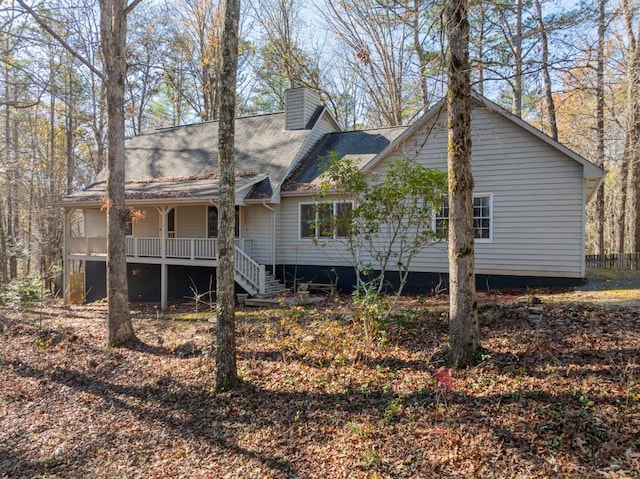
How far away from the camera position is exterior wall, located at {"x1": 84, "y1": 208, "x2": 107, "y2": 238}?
18172mm

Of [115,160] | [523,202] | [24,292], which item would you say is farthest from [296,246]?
[24,292]

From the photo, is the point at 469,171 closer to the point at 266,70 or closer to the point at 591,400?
the point at 591,400

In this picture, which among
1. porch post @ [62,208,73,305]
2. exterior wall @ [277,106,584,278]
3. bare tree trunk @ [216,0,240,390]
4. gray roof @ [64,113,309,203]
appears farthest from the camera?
porch post @ [62,208,73,305]

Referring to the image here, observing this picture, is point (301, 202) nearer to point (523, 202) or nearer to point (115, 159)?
point (115, 159)

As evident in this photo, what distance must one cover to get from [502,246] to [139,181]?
14.1m

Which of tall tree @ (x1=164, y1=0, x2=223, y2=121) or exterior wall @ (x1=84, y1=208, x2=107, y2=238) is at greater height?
tall tree @ (x1=164, y1=0, x2=223, y2=121)

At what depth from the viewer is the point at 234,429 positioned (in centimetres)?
524

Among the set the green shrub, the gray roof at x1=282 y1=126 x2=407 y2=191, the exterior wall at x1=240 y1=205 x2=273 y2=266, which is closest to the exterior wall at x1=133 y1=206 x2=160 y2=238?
the exterior wall at x1=240 y1=205 x2=273 y2=266

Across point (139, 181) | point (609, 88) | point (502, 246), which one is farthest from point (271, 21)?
point (502, 246)

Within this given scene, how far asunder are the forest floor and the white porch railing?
4690 mm

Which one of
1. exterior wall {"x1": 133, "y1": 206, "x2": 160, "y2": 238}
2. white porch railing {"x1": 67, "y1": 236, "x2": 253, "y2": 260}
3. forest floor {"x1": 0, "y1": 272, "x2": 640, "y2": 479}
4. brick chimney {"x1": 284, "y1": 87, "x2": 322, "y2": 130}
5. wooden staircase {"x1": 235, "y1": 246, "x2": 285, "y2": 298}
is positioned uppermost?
brick chimney {"x1": 284, "y1": 87, "x2": 322, "y2": 130}

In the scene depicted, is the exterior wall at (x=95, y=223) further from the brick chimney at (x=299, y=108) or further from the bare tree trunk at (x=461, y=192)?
the bare tree trunk at (x=461, y=192)

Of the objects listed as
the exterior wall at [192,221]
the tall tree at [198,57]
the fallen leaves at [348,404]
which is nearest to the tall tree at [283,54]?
the tall tree at [198,57]

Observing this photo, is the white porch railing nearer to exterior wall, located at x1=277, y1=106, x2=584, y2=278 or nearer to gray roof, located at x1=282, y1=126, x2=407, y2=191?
gray roof, located at x1=282, y1=126, x2=407, y2=191
